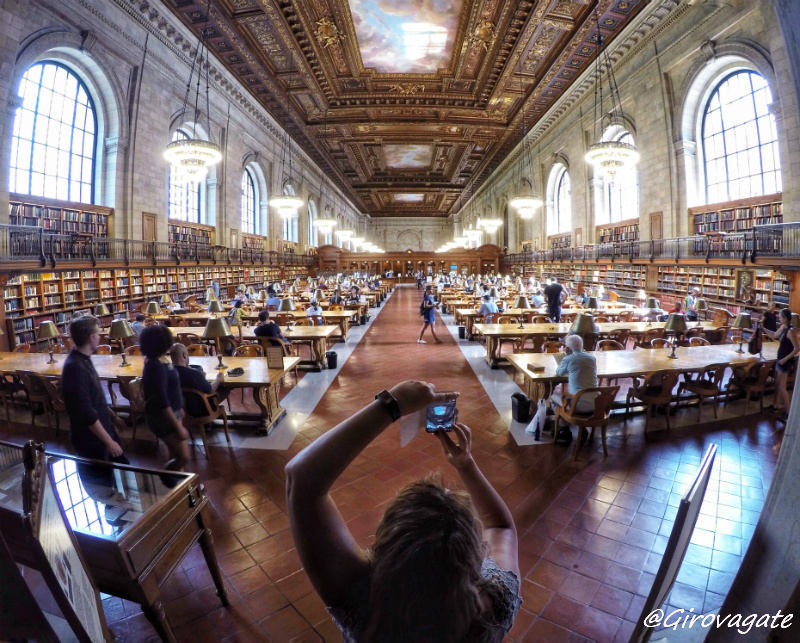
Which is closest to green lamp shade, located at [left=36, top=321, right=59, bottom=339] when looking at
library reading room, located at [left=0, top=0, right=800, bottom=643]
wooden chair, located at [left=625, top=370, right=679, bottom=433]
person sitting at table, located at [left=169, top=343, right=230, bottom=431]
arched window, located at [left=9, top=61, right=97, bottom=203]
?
library reading room, located at [left=0, top=0, right=800, bottom=643]

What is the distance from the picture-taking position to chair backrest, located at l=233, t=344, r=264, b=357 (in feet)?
19.0

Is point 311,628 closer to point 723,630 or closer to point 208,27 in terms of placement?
point 723,630

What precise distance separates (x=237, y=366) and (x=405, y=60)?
11.6 metres

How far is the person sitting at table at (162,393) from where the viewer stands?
8.55ft

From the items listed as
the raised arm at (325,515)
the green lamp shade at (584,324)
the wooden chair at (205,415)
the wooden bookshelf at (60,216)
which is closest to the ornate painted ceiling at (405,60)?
the wooden bookshelf at (60,216)

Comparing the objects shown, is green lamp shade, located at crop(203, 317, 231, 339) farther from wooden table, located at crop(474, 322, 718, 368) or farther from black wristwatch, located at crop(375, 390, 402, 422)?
wooden table, located at crop(474, 322, 718, 368)

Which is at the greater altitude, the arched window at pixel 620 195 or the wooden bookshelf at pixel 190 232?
the arched window at pixel 620 195

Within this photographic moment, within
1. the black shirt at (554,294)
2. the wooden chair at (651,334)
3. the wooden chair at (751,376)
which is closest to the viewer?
the wooden chair at (751,376)

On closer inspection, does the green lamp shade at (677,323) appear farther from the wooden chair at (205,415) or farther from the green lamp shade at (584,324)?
the wooden chair at (205,415)

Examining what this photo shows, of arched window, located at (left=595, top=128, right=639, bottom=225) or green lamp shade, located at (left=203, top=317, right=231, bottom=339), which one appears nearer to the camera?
green lamp shade, located at (left=203, top=317, right=231, bottom=339)

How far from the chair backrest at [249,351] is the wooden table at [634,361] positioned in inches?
143

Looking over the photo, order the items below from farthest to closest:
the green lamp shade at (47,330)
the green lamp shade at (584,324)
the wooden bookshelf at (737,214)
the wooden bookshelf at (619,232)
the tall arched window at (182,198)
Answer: the wooden bookshelf at (619,232) < the tall arched window at (182,198) < the wooden bookshelf at (737,214) < the green lamp shade at (47,330) < the green lamp shade at (584,324)

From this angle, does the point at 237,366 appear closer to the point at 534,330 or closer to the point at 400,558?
the point at 400,558

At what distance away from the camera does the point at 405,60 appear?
12312 mm
